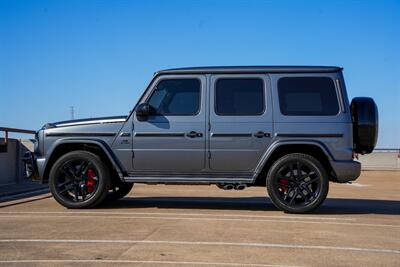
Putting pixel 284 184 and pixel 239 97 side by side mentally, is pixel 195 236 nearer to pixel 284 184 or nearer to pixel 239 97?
pixel 284 184

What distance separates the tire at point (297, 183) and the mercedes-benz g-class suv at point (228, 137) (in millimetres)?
14

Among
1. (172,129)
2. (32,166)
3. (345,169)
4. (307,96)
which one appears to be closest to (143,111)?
(172,129)

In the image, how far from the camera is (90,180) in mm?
8570

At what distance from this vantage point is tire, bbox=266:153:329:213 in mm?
8062

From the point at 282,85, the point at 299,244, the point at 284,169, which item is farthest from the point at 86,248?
the point at 282,85

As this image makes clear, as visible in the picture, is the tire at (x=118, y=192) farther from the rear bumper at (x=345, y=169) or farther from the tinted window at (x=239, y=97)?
the rear bumper at (x=345, y=169)

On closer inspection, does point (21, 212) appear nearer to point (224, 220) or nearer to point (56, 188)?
point (56, 188)

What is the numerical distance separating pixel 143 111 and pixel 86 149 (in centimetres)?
122

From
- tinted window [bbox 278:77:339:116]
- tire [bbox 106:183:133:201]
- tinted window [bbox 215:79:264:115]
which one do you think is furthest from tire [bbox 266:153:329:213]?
tire [bbox 106:183:133:201]

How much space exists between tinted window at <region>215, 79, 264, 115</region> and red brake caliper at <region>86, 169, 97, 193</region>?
6.90 feet

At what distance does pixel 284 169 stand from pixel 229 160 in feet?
2.66

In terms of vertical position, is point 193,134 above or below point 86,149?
above

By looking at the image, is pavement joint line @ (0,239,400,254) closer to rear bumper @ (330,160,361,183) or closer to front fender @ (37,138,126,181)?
rear bumper @ (330,160,361,183)

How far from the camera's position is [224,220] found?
737 cm
